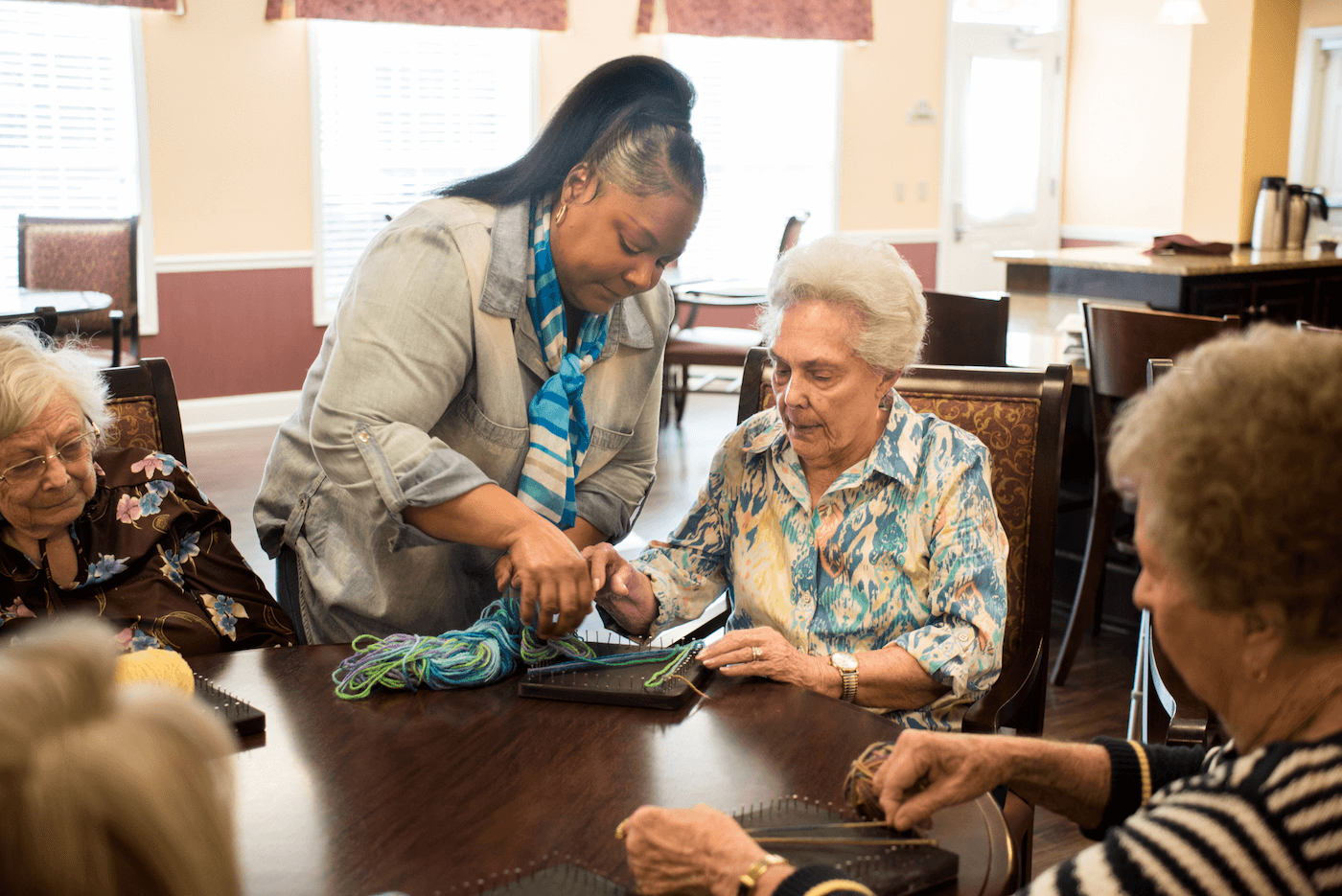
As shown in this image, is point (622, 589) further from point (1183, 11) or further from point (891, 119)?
point (891, 119)

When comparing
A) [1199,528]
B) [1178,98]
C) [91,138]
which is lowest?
[1199,528]

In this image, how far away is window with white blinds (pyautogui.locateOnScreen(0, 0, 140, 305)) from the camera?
6152 millimetres

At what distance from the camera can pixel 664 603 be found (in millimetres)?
1903

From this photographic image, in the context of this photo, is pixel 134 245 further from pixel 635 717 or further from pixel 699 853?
pixel 699 853

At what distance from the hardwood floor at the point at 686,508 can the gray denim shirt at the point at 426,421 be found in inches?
55.3

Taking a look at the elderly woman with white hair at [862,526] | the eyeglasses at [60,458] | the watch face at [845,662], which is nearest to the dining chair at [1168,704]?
the elderly woman with white hair at [862,526]

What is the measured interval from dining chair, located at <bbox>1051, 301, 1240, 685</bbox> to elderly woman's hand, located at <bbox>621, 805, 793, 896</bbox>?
2.26 metres

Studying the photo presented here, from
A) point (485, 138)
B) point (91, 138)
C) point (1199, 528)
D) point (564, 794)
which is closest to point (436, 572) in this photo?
point (564, 794)

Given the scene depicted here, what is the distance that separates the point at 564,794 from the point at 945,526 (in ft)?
2.41

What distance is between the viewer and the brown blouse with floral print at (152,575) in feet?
5.86

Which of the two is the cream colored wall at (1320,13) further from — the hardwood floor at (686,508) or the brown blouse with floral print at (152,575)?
the brown blouse with floral print at (152,575)

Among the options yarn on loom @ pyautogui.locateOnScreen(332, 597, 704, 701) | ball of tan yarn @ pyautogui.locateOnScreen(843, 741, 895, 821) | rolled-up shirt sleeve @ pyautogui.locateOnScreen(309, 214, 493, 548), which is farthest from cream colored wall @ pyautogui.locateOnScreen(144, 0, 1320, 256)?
ball of tan yarn @ pyautogui.locateOnScreen(843, 741, 895, 821)

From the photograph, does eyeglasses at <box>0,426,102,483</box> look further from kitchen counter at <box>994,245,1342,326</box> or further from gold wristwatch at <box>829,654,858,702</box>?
kitchen counter at <box>994,245,1342,326</box>

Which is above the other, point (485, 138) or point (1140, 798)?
point (485, 138)
